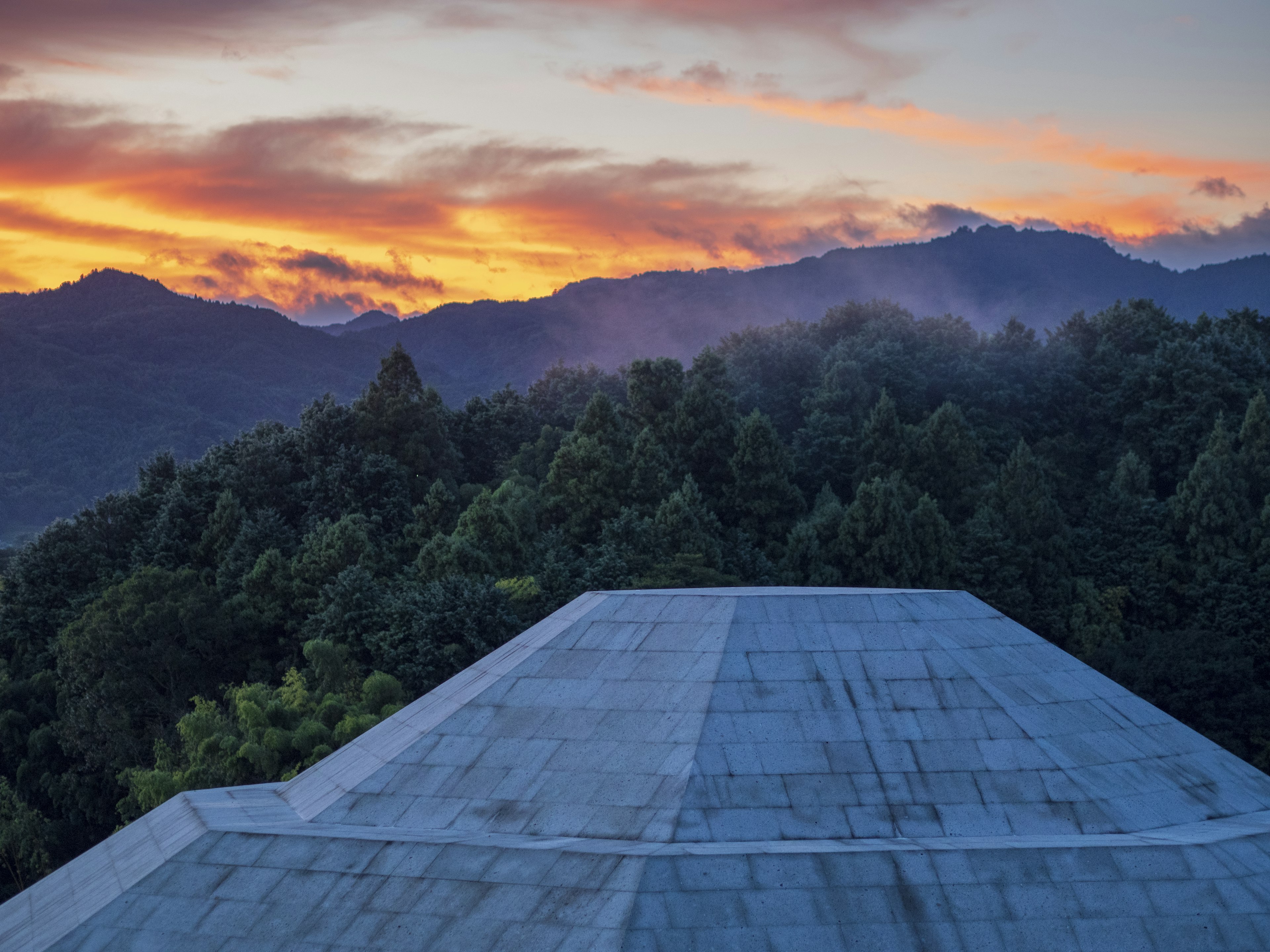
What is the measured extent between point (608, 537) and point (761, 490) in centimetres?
1019

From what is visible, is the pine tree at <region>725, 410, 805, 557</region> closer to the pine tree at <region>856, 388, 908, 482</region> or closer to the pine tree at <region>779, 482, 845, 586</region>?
the pine tree at <region>779, 482, 845, 586</region>

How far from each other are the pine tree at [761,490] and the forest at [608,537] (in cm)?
16

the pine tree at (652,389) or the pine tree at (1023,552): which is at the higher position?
the pine tree at (652,389)

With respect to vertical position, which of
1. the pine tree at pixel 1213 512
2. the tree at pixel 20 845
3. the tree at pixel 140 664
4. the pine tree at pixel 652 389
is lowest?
the tree at pixel 20 845

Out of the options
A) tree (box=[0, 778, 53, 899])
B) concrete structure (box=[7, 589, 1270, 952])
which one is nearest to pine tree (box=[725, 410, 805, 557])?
tree (box=[0, 778, 53, 899])

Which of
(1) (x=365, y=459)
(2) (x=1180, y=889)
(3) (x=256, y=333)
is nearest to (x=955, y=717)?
(2) (x=1180, y=889)

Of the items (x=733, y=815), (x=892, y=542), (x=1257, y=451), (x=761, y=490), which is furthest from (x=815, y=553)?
(x=733, y=815)

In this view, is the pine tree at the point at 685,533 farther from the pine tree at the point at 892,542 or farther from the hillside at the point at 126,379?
the hillside at the point at 126,379

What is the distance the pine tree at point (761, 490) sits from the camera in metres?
59.4

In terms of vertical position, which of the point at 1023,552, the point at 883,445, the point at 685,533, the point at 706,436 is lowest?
the point at 1023,552

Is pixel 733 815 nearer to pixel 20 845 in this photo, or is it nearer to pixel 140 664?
pixel 20 845

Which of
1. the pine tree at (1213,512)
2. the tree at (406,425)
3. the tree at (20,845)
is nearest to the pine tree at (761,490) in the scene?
the tree at (406,425)

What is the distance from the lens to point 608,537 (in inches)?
2104

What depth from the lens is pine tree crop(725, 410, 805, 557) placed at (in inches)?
2340
